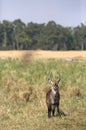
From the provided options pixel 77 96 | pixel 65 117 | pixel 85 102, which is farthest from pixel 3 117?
pixel 77 96

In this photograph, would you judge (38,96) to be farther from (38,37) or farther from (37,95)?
(38,37)

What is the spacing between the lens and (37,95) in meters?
19.6

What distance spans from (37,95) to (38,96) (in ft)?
0.60

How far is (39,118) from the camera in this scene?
545 inches

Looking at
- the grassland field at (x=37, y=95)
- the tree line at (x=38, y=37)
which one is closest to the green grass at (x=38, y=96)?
the grassland field at (x=37, y=95)

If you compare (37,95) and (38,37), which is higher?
(38,37)

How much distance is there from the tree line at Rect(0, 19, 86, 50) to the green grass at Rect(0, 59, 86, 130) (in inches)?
1666

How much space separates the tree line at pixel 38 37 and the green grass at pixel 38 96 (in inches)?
1666

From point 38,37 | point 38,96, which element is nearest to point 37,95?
point 38,96

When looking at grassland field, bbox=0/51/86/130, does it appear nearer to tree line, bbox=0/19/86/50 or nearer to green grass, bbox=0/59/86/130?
green grass, bbox=0/59/86/130

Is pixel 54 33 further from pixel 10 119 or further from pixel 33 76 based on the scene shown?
pixel 10 119

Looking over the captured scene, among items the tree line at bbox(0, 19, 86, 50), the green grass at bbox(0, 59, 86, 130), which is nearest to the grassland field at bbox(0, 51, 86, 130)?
the green grass at bbox(0, 59, 86, 130)

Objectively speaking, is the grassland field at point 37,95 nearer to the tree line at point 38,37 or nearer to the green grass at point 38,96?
the green grass at point 38,96

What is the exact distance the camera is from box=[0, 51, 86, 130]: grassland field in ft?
43.2
